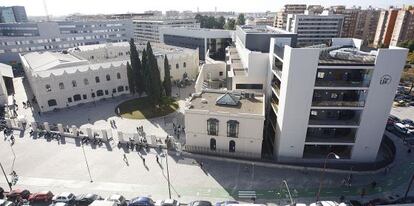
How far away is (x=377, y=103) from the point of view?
116ft

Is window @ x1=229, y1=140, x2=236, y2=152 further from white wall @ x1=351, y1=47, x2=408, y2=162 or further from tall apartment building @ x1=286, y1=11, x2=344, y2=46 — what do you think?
tall apartment building @ x1=286, y1=11, x2=344, y2=46

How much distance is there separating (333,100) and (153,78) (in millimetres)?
35188

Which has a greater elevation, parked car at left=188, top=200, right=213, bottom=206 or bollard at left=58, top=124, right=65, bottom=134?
bollard at left=58, top=124, right=65, bottom=134

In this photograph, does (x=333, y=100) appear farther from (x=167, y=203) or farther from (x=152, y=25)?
(x=152, y=25)

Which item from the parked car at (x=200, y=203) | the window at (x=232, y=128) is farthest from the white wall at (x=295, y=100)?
the parked car at (x=200, y=203)

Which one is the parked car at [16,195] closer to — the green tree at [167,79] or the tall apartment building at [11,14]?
the green tree at [167,79]

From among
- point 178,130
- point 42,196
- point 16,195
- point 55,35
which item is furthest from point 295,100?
point 55,35

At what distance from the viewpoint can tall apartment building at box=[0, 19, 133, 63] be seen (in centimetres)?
10181

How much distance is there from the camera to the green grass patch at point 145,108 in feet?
184

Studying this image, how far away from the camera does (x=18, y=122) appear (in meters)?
50.4

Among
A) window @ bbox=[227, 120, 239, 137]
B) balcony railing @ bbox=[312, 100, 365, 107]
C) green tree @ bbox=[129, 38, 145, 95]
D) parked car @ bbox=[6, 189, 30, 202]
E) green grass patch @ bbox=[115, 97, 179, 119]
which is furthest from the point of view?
green tree @ bbox=[129, 38, 145, 95]

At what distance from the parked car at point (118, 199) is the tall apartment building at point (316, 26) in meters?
118

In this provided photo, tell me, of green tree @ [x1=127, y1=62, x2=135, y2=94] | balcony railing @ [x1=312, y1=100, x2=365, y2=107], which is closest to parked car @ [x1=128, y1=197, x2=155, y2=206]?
balcony railing @ [x1=312, y1=100, x2=365, y2=107]

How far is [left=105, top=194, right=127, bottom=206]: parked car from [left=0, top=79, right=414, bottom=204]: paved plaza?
6.15 ft
